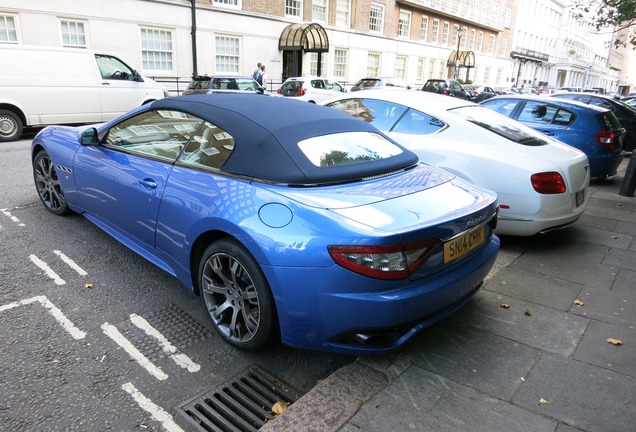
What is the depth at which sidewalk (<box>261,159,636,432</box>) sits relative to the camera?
7.53 feet

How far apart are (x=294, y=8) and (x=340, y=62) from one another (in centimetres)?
503

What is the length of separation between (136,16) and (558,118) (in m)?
17.6

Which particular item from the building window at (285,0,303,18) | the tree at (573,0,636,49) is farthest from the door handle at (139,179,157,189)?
the building window at (285,0,303,18)

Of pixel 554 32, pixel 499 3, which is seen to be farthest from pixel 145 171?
pixel 554 32

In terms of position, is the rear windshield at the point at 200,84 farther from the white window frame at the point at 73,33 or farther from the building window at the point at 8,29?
the building window at the point at 8,29

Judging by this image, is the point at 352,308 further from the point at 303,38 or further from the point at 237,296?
the point at 303,38

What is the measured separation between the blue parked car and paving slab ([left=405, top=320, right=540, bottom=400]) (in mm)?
5902

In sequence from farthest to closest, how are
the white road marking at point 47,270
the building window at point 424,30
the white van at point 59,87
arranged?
the building window at point 424,30, the white van at point 59,87, the white road marking at point 47,270

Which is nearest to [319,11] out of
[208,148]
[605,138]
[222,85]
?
[222,85]

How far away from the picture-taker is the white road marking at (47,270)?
369 centimetres

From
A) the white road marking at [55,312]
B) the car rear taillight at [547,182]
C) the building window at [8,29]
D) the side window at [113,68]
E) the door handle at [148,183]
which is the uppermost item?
the building window at [8,29]

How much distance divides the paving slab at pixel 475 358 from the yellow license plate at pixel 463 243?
24.8 inches

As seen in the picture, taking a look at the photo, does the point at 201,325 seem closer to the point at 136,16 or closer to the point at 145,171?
the point at 145,171

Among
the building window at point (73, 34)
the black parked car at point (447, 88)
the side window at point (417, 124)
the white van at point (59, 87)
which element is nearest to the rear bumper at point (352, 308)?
the side window at point (417, 124)
